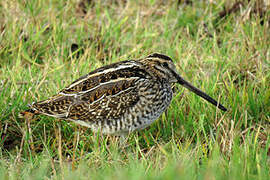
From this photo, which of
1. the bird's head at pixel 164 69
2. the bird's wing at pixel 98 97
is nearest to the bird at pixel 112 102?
the bird's wing at pixel 98 97

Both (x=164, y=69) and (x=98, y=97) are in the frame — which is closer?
(x=98, y=97)

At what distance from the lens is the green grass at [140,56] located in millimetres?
3180

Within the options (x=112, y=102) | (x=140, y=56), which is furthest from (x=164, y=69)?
(x=140, y=56)

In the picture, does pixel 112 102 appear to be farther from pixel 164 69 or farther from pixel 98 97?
pixel 164 69

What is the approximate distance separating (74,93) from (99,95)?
0.21 metres

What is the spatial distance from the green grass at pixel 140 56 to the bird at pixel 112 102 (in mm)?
130

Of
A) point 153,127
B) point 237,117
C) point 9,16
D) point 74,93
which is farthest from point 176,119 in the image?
point 9,16

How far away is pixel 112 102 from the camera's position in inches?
152

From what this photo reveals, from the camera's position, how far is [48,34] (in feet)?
18.1

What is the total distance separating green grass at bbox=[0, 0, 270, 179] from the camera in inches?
125

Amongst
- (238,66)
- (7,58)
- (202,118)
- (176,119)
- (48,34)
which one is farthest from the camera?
(48,34)

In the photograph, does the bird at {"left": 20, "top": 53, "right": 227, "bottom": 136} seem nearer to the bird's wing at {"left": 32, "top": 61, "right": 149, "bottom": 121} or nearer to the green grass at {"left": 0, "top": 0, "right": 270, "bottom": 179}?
the bird's wing at {"left": 32, "top": 61, "right": 149, "bottom": 121}

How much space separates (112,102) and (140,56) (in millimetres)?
1327

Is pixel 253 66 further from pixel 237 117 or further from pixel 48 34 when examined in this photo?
pixel 48 34
